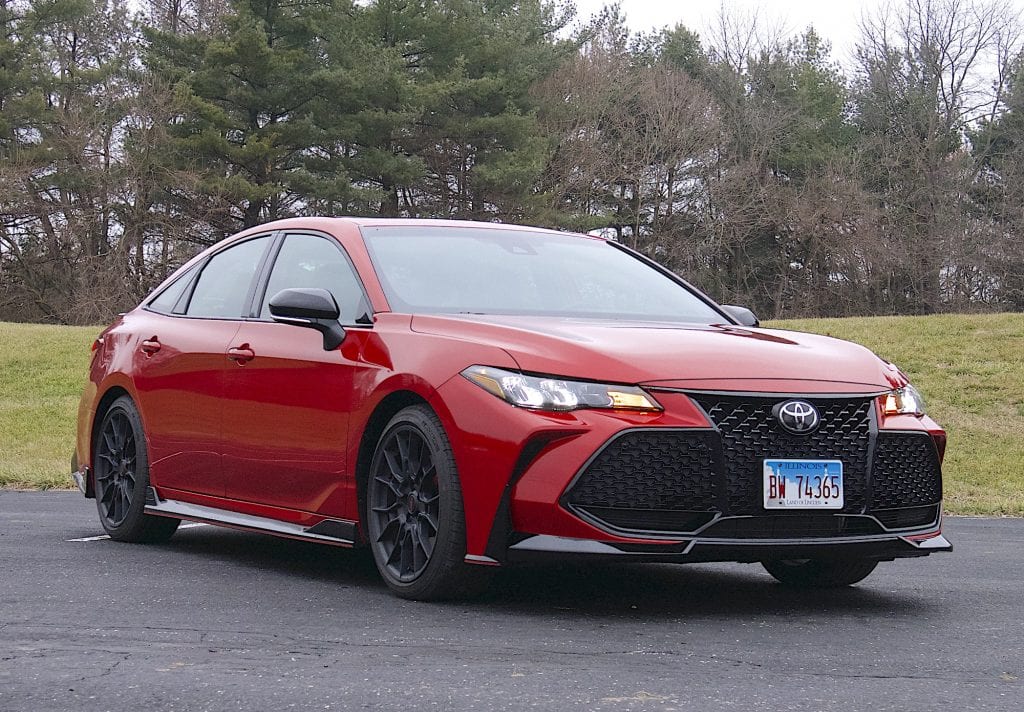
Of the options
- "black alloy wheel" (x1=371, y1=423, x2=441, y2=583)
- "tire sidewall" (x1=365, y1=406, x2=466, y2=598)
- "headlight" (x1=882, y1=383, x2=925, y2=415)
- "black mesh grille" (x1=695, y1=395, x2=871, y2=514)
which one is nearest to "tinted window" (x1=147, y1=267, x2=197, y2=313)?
"black alloy wheel" (x1=371, y1=423, x2=441, y2=583)

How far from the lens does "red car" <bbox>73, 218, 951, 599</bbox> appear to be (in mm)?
5176

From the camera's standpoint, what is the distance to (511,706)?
12.5ft

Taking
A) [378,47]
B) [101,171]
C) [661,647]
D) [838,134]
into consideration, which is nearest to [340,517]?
[661,647]

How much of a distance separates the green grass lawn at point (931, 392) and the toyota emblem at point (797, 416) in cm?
696

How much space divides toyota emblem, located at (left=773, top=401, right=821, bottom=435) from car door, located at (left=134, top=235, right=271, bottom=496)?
2.78 m

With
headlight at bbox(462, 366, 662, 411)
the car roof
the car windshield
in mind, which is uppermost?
the car roof

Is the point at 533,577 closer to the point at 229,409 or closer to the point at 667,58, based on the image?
the point at 229,409

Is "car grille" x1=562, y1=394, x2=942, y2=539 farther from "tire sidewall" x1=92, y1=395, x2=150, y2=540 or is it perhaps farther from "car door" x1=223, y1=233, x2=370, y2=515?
"tire sidewall" x1=92, y1=395, x2=150, y2=540

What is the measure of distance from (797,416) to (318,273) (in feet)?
8.01

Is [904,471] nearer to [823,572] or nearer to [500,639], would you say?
[823,572]

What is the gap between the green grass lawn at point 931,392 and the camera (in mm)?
→ 14500

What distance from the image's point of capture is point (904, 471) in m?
5.63

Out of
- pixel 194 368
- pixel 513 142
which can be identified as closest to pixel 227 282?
pixel 194 368

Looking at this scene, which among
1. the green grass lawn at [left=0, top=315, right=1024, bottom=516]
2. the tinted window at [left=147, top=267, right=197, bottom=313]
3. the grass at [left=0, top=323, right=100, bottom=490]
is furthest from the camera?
the green grass lawn at [left=0, top=315, right=1024, bottom=516]
